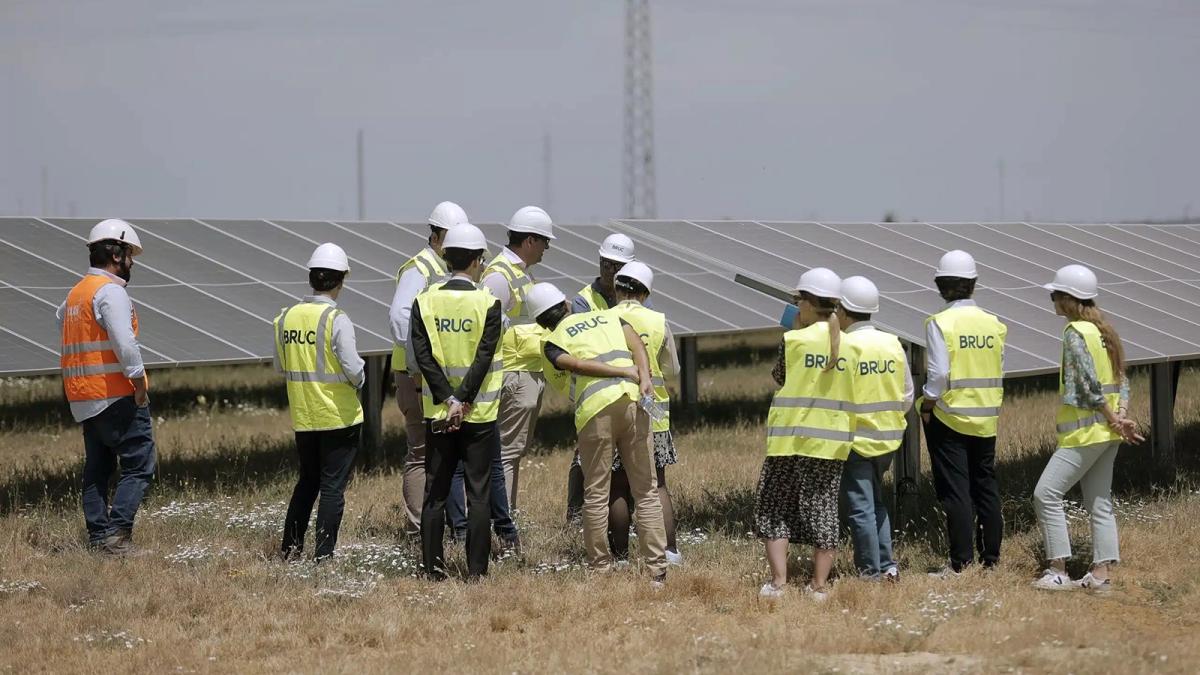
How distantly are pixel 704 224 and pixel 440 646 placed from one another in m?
8.19

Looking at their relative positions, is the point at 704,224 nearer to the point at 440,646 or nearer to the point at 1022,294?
the point at 1022,294

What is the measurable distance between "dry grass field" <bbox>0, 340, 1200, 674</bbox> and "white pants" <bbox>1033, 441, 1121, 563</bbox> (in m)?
0.28

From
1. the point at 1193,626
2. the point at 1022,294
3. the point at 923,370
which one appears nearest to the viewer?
the point at 1193,626

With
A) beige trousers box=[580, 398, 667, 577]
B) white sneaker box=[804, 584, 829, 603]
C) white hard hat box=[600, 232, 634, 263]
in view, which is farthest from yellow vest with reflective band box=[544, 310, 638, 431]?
white sneaker box=[804, 584, 829, 603]

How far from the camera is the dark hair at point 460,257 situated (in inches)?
294

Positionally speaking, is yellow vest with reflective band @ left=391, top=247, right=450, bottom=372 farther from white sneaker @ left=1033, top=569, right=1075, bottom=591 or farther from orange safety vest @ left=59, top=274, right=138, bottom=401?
white sneaker @ left=1033, top=569, right=1075, bottom=591

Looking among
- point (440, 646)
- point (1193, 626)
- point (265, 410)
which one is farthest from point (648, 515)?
point (265, 410)

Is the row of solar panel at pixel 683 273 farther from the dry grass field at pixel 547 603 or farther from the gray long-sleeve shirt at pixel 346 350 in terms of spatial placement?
the gray long-sleeve shirt at pixel 346 350

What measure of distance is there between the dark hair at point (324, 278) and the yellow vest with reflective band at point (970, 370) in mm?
3285

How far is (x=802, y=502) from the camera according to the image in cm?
732

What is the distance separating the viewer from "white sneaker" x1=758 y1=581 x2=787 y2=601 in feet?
23.7

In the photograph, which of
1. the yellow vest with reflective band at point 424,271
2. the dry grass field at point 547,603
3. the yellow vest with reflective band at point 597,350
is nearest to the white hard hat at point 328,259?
the yellow vest with reflective band at point 424,271

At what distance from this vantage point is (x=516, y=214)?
8234 mm

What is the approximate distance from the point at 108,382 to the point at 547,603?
10.1ft
